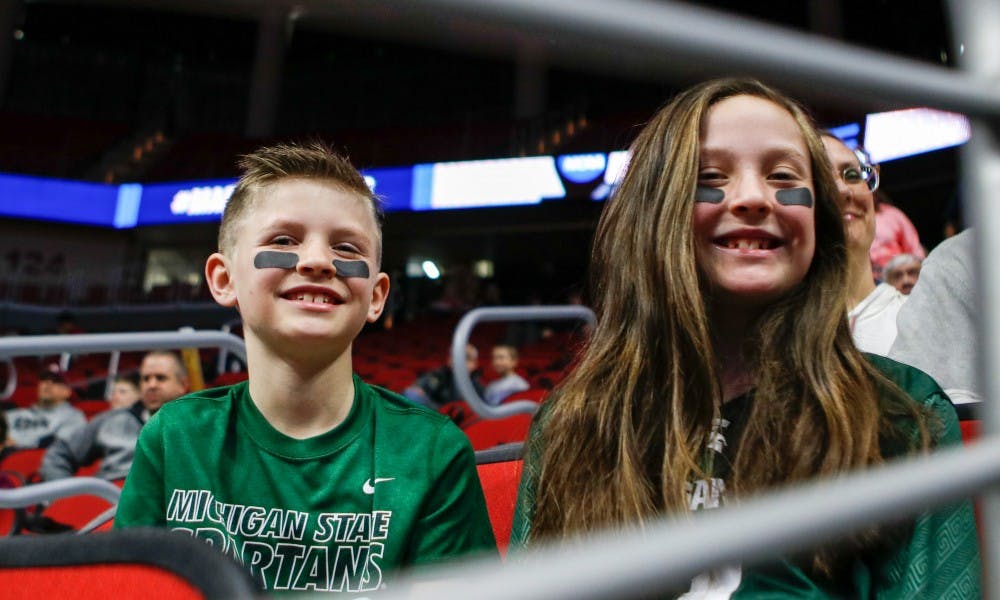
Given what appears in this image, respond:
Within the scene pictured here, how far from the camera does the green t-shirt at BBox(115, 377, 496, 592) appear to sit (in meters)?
0.82

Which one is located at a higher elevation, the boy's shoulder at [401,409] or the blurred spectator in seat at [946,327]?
the blurred spectator in seat at [946,327]

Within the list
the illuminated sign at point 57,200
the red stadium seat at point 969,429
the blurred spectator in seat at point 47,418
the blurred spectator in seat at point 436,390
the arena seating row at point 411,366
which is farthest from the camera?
the illuminated sign at point 57,200

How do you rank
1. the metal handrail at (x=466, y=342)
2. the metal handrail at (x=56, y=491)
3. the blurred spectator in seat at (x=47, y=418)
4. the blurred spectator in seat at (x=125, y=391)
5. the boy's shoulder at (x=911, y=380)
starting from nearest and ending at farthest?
1. the boy's shoulder at (x=911, y=380)
2. the metal handrail at (x=56, y=491)
3. the metal handrail at (x=466, y=342)
4. the blurred spectator in seat at (x=125, y=391)
5. the blurred spectator in seat at (x=47, y=418)

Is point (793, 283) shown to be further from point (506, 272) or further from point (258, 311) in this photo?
point (506, 272)

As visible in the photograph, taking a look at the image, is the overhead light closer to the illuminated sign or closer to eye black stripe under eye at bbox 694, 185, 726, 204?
the illuminated sign

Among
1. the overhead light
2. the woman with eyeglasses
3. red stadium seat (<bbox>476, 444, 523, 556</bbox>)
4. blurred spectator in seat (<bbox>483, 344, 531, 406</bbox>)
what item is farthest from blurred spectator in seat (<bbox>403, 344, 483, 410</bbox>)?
the overhead light

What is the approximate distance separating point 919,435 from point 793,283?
186 millimetres

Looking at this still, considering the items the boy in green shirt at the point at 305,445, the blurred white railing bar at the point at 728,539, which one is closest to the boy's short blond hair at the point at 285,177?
the boy in green shirt at the point at 305,445

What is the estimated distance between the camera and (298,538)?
0.82 m

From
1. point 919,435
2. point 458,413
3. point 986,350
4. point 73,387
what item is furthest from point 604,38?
point 73,387

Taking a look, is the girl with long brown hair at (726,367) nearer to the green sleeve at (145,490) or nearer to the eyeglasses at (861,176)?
the green sleeve at (145,490)

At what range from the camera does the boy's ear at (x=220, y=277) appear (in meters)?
0.93

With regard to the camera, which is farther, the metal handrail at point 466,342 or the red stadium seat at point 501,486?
the metal handrail at point 466,342

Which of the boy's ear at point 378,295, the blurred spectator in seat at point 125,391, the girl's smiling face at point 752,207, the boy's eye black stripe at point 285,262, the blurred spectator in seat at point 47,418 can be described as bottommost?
the blurred spectator in seat at point 47,418
